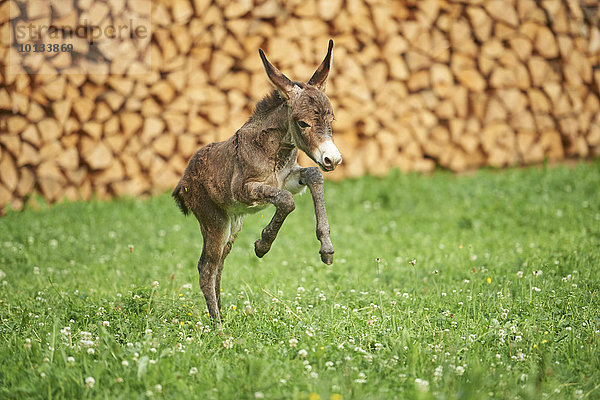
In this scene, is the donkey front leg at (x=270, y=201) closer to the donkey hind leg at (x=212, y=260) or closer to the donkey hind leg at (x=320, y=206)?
the donkey hind leg at (x=320, y=206)

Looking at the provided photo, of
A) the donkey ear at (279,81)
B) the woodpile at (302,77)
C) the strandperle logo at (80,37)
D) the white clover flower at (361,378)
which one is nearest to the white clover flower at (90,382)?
the white clover flower at (361,378)

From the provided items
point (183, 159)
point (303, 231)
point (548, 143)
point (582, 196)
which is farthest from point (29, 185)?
point (548, 143)

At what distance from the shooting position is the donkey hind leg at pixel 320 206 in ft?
9.80

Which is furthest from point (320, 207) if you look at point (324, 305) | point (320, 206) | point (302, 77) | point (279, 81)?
point (302, 77)

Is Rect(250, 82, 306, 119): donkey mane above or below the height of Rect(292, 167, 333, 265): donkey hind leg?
above

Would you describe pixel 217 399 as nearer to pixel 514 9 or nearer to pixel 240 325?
pixel 240 325

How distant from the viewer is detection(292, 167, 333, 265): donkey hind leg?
2.99 meters

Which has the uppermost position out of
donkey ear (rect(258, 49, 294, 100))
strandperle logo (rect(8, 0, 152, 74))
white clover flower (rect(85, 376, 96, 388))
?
strandperle logo (rect(8, 0, 152, 74))

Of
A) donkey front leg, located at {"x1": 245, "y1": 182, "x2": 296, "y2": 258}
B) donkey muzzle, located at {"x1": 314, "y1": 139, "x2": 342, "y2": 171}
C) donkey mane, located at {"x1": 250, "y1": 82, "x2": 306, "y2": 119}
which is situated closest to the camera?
donkey muzzle, located at {"x1": 314, "y1": 139, "x2": 342, "y2": 171}

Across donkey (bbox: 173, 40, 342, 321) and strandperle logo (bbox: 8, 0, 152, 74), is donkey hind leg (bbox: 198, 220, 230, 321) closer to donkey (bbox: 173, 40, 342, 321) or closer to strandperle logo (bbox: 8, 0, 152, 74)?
donkey (bbox: 173, 40, 342, 321)

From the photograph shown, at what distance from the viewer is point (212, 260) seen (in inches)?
142

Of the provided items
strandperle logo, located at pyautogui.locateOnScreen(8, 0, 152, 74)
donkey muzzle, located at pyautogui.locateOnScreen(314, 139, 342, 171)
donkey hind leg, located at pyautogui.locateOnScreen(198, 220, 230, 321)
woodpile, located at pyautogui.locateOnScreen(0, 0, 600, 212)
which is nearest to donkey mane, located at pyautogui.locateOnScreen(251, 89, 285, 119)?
donkey muzzle, located at pyautogui.locateOnScreen(314, 139, 342, 171)

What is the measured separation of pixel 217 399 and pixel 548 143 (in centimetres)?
807

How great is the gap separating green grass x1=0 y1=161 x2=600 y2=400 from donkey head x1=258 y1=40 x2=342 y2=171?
Result: 97cm
